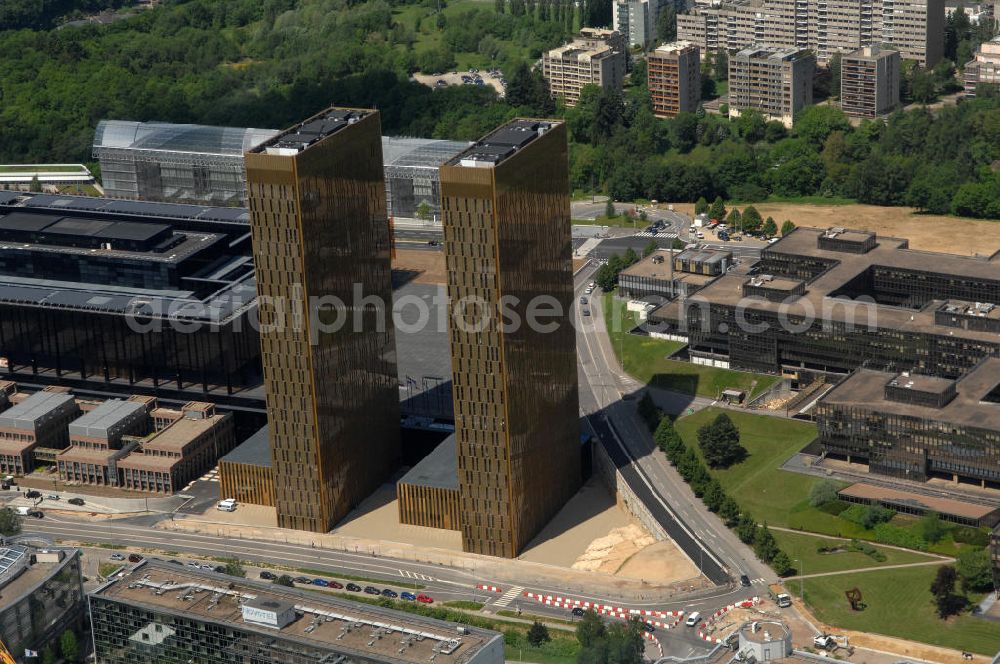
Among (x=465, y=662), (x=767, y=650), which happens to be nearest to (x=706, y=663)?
(x=767, y=650)

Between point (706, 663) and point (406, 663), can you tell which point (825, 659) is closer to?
point (706, 663)

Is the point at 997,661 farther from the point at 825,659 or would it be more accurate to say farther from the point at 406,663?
the point at 406,663

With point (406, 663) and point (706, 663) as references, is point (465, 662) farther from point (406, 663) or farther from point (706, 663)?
point (706, 663)

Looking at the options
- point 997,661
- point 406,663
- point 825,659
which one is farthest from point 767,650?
point 406,663

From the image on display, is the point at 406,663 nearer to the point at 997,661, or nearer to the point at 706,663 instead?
the point at 706,663

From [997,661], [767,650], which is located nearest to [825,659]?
[767,650]

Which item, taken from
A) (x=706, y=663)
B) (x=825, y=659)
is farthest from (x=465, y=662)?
(x=825, y=659)
